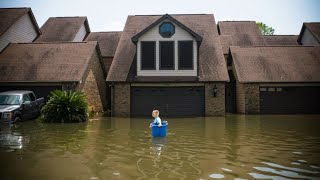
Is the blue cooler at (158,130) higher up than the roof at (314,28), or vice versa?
the roof at (314,28)

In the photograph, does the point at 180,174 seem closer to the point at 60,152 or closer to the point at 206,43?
the point at 60,152

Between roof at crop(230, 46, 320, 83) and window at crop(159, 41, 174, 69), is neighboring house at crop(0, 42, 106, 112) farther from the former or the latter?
roof at crop(230, 46, 320, 83)

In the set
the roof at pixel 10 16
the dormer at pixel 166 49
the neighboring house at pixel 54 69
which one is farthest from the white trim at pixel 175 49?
the roof at pixel 10 16

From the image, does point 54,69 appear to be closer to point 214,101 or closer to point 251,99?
point 214,101

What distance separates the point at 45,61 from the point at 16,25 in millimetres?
7813

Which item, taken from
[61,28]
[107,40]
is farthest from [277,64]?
[61,28]

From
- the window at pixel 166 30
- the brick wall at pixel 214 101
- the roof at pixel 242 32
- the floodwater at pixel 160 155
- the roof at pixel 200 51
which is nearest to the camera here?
the floodwater at pixel 160 155

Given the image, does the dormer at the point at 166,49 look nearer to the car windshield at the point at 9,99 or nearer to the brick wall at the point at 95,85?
the brick wall at the point at 95,85

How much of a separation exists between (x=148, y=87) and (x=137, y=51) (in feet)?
9.43

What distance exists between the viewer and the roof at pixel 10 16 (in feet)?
91.6

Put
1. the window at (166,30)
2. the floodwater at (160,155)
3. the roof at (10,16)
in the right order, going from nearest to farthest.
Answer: the floodwater at (160,155) → the window at (166,30) → the roof at (10,16)

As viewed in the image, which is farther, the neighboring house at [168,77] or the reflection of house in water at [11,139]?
the neighboring house at [168,77]

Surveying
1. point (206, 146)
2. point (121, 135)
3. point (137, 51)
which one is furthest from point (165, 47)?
point (206, 146)

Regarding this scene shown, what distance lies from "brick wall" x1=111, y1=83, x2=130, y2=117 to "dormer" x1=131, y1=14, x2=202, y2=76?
5.16 feet
